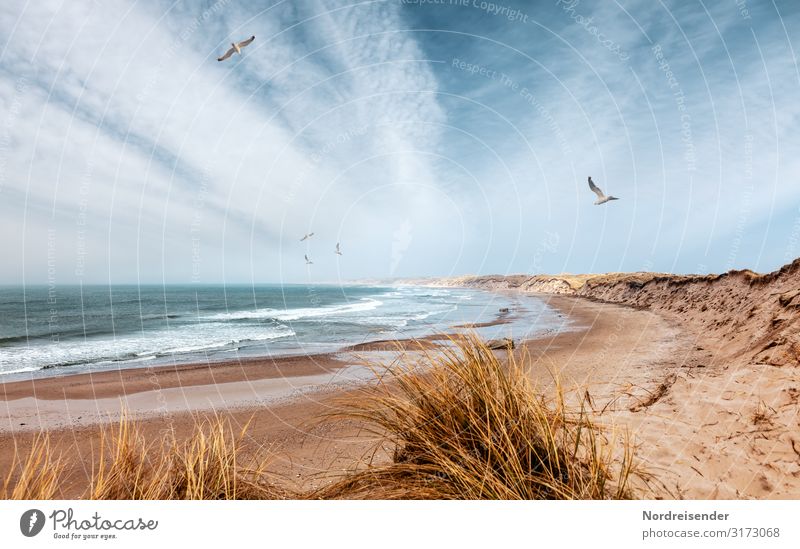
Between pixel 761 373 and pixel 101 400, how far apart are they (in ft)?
41.1

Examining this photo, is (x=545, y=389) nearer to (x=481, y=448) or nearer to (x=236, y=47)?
(x=481, y=448)

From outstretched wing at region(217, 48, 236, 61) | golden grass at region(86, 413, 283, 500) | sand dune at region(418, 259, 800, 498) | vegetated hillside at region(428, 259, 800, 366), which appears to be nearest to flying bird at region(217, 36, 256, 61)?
outstretched wing at region(217, 48, 236, 61)

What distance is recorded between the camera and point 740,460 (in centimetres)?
265

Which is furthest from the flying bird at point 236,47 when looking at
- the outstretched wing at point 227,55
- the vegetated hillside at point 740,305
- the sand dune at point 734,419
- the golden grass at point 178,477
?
the vegetated hillside at point 740,305

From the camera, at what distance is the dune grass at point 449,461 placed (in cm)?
197

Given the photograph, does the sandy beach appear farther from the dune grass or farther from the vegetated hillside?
the vegetated hillside

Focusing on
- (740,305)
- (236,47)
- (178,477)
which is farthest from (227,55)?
(740,305)
